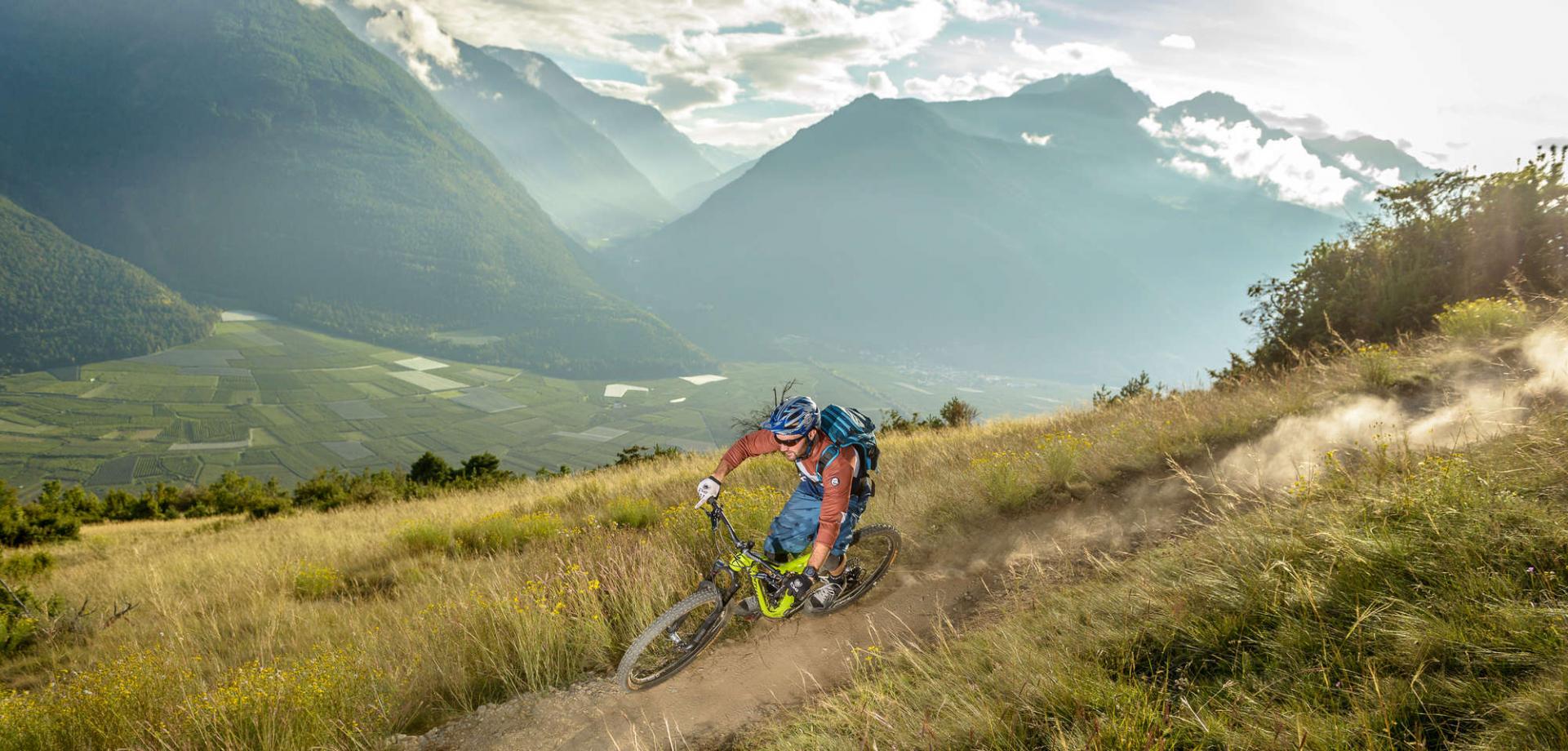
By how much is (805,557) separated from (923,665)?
56.5 inches

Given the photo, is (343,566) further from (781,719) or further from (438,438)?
(438,438)

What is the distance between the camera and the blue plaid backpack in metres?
5.20

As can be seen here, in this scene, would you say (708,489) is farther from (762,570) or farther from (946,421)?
(946,421)

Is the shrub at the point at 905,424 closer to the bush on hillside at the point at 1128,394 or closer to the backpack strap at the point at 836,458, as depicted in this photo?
the bush on hillside at the point at 1128,394

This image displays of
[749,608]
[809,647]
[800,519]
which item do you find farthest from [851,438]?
[809,647]

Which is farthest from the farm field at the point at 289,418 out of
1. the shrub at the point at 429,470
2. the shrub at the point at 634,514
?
the shrub at the point at 634,514

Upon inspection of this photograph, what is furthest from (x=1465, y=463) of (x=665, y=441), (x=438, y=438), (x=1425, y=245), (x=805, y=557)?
(x=438, y=438)

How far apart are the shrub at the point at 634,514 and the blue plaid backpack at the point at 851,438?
191 inches

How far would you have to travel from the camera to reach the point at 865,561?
24.0 ft

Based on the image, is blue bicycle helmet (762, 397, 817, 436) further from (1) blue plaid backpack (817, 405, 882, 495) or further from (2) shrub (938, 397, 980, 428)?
(2) shrub (938, 397, 980, 428)

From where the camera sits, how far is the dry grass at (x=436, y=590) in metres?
4.65

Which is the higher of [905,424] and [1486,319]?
[1486,319]

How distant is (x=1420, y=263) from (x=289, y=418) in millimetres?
175810

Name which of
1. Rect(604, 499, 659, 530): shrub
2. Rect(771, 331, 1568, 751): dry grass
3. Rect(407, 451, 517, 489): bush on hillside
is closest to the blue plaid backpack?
Rect(771, 331, 1568, 751): dry grass
